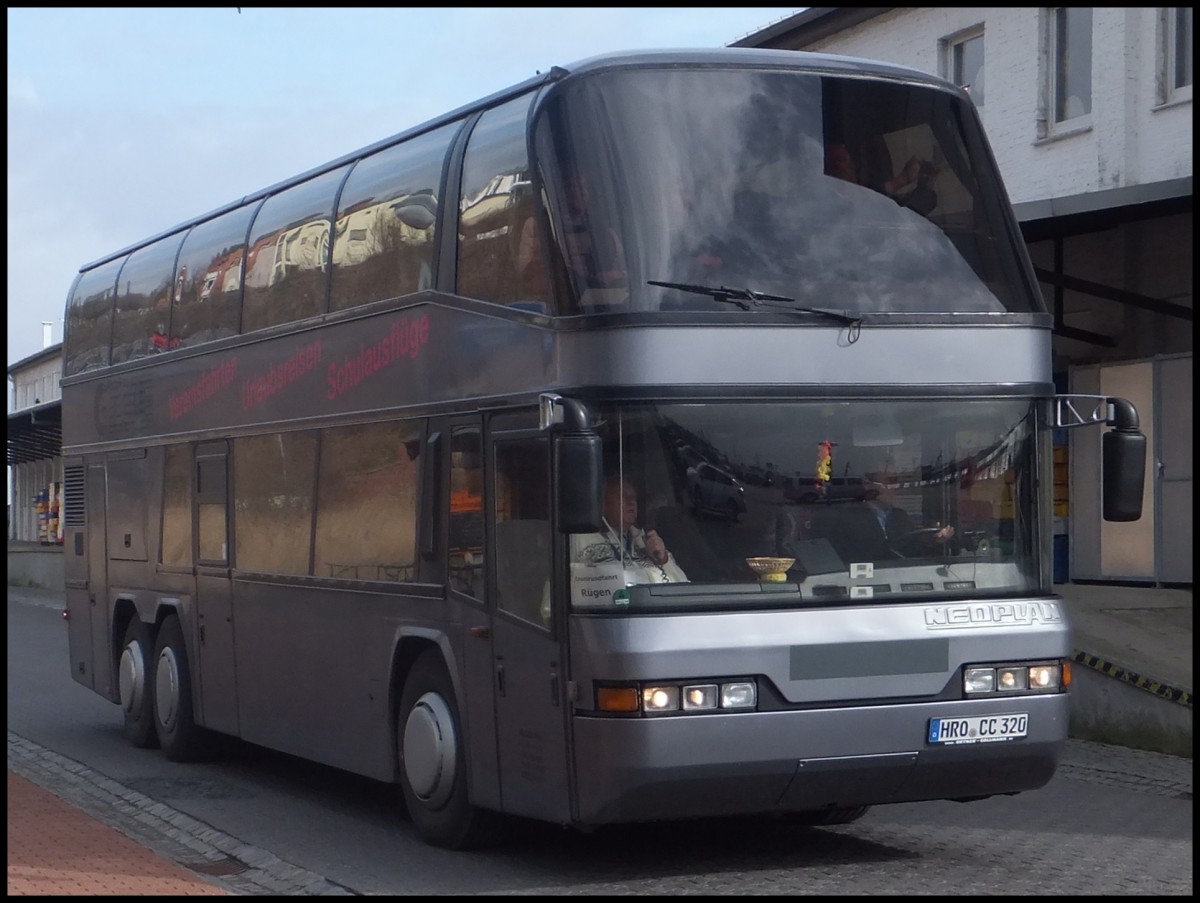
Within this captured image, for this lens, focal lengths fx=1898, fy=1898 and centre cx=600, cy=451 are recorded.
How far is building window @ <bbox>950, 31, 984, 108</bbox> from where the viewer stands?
73.4 ft

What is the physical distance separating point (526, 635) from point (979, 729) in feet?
6.94

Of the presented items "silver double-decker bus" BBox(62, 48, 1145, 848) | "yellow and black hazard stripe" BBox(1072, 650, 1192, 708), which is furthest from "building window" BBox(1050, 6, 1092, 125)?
"silver double-decker bus" BBox(62, 48, 1145, 848)

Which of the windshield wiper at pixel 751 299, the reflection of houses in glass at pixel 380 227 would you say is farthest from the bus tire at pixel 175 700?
the windshield wiper at pixel 751 299

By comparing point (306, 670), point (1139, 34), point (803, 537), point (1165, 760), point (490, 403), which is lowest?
point (1165, 760)

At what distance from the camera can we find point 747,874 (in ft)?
29.0

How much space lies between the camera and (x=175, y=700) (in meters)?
14.1

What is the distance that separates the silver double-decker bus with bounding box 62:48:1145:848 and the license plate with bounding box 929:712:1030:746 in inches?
0.5

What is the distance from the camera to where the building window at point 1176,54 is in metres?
18.8

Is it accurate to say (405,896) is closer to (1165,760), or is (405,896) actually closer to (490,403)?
(490,403)

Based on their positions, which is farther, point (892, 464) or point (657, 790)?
point (892, 464)

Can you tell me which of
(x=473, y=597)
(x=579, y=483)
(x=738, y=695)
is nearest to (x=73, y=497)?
(x=473, y=597)

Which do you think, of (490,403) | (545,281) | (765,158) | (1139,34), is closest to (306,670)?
(490,403)

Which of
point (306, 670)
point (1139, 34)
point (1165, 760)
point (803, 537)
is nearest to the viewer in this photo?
point (803, 537)

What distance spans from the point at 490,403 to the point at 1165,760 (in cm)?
620
